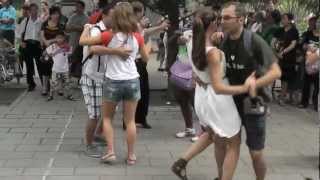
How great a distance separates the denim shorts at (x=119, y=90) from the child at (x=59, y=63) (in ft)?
17.4

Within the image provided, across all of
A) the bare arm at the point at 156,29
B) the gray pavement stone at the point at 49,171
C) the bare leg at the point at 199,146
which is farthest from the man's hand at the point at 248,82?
the bare arm at the point at 156,29

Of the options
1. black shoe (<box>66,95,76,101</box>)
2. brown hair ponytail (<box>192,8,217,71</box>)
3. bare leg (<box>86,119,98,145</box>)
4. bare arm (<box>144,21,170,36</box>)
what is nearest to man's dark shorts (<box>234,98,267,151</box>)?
brown hair ponytail (<box>192,8,217,71</box>)

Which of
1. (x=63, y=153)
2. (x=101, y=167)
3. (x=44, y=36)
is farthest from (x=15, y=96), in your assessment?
(x=101, y=167)

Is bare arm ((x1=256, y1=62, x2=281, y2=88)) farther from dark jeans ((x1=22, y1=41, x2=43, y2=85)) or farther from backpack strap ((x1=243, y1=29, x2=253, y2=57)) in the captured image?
dark jeans ((x1=22, y1=41, x2=43, y2=85))

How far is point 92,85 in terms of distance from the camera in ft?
24.1

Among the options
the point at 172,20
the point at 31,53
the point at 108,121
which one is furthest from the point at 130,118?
the point at 31,53

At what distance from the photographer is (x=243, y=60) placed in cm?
536

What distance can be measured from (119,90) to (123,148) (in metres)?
1.33

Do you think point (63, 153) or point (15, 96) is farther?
point (15, 96)

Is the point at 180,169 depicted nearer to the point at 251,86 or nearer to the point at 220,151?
the point at 220,151

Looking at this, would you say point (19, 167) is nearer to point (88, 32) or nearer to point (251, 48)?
point (88, 32)

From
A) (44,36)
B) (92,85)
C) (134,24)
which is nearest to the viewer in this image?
(134,24)

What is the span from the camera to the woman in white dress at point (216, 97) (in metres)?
5.28

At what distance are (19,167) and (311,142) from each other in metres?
3.77
